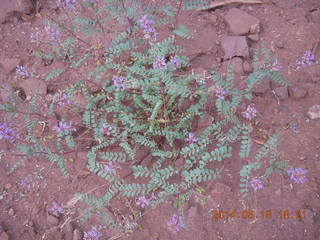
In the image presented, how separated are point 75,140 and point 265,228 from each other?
179 cm

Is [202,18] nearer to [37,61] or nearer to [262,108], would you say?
[262,108]

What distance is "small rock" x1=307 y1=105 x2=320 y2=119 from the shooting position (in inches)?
112

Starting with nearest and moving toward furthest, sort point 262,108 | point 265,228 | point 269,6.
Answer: point 265,228 < point 262,108 < point 269,6

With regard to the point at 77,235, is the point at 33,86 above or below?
above

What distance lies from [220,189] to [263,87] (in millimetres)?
1015

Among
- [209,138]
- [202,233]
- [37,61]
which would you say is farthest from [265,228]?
[37,61]

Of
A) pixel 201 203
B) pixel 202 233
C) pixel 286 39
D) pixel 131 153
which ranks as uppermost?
pixel 286 39

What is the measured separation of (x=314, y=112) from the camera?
2.85 m

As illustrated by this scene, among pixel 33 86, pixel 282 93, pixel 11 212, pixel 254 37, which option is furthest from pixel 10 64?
pixel 282 93

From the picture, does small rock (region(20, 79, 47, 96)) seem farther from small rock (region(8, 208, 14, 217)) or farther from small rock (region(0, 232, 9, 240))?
A: small rock (region(0, 232, 9, 240))

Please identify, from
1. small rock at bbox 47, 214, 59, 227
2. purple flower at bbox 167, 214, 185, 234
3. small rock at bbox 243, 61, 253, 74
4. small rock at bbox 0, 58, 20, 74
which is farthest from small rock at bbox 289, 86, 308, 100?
small rock at bbox 0, 58, 20, 74

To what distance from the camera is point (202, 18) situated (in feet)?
11.7

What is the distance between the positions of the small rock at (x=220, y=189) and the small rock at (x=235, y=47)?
4.11ft

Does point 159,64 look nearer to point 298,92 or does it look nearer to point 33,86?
point 298,92
